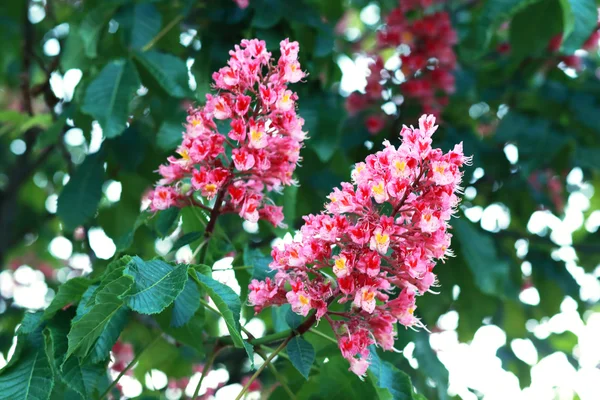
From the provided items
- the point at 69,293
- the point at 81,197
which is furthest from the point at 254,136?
the point at 81,197

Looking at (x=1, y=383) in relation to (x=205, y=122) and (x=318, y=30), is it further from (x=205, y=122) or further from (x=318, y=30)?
(x=318, y=30)

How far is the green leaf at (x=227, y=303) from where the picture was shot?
1.27 metres

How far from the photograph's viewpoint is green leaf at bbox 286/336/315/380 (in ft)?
4.68

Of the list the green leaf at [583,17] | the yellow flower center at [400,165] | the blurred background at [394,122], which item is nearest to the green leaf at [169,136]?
the blurred background at [394,122]

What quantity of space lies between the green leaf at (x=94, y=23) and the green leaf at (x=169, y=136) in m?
0.36

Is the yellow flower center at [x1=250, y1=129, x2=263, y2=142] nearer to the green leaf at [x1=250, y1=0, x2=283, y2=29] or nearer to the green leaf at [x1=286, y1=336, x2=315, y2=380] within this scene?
the green leaf at [x1=286, y1=336, x2=315, y2=380]

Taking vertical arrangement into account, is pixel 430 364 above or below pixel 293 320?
below

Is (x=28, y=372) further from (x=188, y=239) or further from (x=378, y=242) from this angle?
(x=378, y=242)

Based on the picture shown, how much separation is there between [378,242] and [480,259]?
132cm

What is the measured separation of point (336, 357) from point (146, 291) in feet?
1.66

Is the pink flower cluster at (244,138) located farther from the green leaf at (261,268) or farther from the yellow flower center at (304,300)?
the yellow flower center at (304,300)

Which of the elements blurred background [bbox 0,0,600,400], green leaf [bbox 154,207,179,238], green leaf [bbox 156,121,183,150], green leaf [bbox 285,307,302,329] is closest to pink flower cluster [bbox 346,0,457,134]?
blurred background [bbox 0,0,600,400]

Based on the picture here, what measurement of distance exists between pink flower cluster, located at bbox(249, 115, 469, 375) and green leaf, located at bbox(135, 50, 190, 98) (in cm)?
86

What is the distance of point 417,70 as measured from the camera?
2.90 meters
